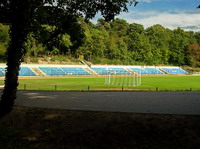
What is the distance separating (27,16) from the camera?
1293 centimetres

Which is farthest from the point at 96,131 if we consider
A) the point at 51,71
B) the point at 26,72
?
the point at 51,71

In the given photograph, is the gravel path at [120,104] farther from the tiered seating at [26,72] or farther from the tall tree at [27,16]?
the tiered seating at [26,72]

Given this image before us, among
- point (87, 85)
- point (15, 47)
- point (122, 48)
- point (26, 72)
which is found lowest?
point (87, 85)

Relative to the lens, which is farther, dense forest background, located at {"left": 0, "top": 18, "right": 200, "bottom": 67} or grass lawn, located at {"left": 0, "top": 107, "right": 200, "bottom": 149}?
dense forest background, located at {"left": 0, "top": 18, "right": 200, "bottom": 67}

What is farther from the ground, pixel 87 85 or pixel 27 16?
pixel 27 16

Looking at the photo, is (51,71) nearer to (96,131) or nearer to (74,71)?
(74,71)

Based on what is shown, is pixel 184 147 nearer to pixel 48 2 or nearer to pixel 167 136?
pixel 167 136

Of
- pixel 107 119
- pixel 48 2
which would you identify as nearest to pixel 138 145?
pixel 107 119

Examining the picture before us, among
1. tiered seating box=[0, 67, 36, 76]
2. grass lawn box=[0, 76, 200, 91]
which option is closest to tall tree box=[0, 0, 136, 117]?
grass lawn box=[0, 76, 200, 91]

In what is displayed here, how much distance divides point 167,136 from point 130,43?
94.3 meters

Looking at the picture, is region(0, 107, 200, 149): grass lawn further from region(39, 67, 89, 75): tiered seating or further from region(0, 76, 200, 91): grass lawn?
region(39, 67, 89, 75): tiered seating

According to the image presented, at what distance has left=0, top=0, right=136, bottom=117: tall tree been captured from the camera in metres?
12.7

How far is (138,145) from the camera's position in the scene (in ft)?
30.8

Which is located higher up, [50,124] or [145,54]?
[145,54]
